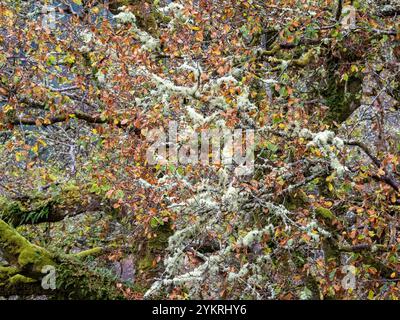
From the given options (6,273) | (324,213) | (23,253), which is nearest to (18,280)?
(6,273)

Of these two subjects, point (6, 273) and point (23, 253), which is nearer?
point (23, 253)

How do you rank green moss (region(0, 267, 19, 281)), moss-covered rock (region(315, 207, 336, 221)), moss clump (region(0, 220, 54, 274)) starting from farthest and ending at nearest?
green moss (region(0, 267, 19, 281)) → moss-covered rock (region(315, 207, 336, 221)) → moss clump (region(0, 220, 54, 274))

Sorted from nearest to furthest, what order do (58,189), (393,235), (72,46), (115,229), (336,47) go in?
(393,235) → (336,47) → (72,46) → (58,189) → (115,229)

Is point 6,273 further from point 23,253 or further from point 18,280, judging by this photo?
point 23,253

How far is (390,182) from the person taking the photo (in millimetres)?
6516

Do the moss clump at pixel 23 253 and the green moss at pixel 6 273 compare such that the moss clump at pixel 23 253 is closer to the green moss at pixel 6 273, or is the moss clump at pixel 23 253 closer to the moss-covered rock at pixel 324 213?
the green moss at pixel 6 273

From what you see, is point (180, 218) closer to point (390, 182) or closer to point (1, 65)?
point (390, 182)

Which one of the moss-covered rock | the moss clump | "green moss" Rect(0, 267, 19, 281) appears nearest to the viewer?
the moss clump

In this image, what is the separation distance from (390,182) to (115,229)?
876cm

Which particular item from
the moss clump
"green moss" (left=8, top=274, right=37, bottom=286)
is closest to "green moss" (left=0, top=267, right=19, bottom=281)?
"green moss" (left=8, top=274, right=37, bottom=286)

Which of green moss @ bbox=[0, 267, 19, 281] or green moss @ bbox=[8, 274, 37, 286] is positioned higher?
green moss @ bbox=[0, 267, 19, 281]

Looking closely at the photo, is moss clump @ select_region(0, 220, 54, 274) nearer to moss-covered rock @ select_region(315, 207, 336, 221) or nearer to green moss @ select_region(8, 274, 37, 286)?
green moss @ select_region(8, 274, 37, 286)

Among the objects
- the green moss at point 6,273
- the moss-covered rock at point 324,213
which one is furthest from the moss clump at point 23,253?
the moss-covered rock at point 324,213
